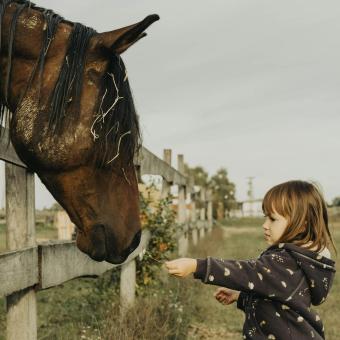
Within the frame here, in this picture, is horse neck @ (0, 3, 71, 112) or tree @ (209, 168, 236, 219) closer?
horse neck @ (0, 3, 71, 112)

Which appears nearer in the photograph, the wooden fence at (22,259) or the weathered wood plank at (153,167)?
the wooden fence at (22,259)

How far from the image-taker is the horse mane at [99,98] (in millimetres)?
2213

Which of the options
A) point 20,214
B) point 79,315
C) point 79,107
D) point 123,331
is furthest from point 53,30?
point 79,315

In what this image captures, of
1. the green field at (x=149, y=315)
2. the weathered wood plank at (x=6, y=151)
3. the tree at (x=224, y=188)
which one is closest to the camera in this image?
the weathered wood plank at (x=6, y=151)

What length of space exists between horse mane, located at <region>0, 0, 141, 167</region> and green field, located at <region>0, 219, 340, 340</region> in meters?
1.52

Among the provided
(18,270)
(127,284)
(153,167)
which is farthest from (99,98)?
(153,167)

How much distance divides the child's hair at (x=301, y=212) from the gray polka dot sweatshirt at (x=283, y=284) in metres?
0.08

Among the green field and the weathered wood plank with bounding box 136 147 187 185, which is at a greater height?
the weathered wood plank with bounding box 136 147 187 185

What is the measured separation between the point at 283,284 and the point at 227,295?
1.75 ft

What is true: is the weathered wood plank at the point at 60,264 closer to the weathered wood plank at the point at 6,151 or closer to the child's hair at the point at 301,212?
the weathered wood plank at the point at 6,151

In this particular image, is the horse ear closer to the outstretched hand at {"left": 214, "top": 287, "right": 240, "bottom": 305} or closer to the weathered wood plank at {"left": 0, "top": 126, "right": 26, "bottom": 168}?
the weathered wood plank at {"left": 0, "top": 126, "right": 26, "bottom": 168}

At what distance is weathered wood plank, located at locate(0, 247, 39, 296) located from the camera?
2397 millimetres

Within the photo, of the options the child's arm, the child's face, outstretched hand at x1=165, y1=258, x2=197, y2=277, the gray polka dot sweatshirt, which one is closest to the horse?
outstretched hand at x1=165, y1=258, x2=197, y2=277

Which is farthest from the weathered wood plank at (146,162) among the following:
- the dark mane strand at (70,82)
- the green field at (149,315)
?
the green field at (149,315)
